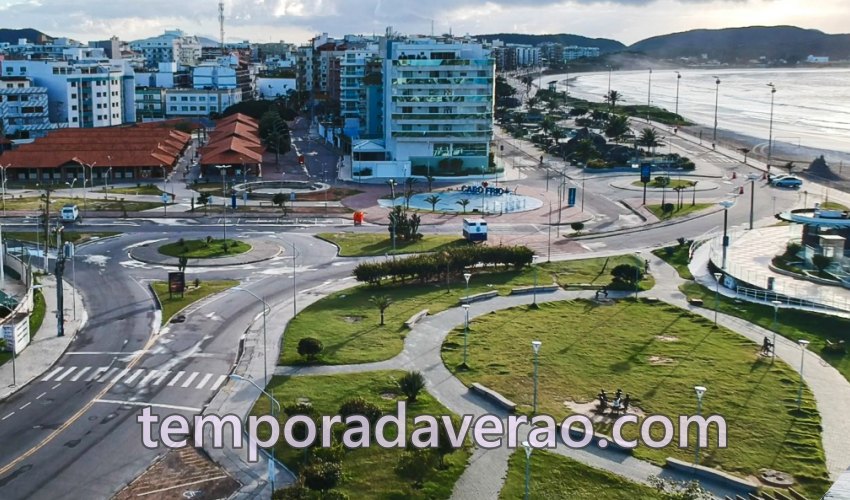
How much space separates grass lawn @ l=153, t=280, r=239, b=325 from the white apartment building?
106845 mm

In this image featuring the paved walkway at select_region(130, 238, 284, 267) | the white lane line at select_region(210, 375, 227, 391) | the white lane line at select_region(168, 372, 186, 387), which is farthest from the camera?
the paved walkway at select_region(130, 238, 284, 267)

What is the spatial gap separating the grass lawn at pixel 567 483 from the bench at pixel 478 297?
79.1 feet

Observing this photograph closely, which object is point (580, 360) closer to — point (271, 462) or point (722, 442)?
point (722, 442)

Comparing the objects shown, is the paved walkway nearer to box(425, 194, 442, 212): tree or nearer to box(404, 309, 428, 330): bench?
box(404, 309, 428, 330): bench

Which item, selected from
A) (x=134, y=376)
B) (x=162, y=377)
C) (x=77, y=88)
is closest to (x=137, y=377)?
(x=134, y=376)

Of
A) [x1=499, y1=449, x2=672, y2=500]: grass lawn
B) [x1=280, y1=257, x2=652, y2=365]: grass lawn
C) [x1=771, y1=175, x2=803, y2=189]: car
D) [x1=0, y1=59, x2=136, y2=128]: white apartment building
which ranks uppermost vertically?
[x1=0, y1=59, x2=136, y2=128]: white apartment building

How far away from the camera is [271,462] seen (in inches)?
1251

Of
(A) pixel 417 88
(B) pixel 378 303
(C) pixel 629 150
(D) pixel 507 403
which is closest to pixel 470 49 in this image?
(A) pixel 417 88

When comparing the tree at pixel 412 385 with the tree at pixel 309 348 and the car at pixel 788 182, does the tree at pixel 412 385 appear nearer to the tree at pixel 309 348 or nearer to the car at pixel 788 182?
the tree at pixel 309 348

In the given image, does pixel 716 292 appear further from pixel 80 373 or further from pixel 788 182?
pixel 788 182

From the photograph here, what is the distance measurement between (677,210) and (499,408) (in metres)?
59.8

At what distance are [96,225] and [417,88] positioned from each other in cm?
5140

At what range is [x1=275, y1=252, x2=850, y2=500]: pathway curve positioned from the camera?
33094 millimetres

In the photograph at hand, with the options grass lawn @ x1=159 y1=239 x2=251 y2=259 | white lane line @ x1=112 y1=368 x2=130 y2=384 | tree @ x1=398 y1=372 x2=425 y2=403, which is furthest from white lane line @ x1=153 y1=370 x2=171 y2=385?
grass lawn @ x1=159 y1=239 x2=251 y2=259
